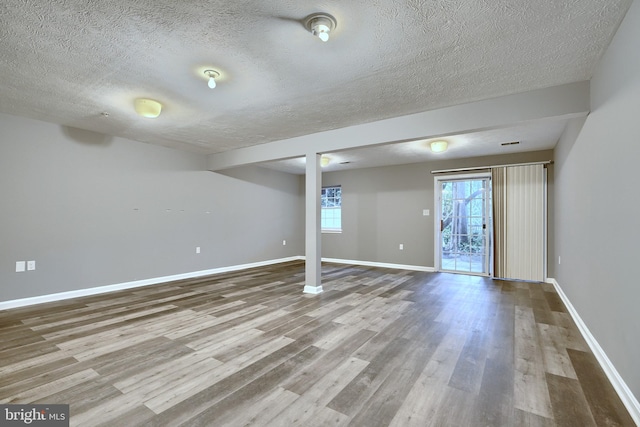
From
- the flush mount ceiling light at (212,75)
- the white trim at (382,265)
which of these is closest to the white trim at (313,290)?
the white trim at (382,265)

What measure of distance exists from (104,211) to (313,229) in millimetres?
3251

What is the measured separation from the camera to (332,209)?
25.8ft

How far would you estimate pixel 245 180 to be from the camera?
6.68 meters

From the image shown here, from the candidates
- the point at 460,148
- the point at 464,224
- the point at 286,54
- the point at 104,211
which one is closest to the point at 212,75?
the point at 286,54

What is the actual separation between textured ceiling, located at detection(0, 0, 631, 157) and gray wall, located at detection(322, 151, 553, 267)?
10.5ft

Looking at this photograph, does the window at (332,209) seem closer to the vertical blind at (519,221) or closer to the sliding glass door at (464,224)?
the sliding glass door at (464,224)

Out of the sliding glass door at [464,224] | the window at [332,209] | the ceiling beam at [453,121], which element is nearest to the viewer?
the ceiling beam at [453,121]

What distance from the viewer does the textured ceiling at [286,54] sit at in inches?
69.5

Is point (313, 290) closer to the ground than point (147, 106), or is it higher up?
closer to the ground

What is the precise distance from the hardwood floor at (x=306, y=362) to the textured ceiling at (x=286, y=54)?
2408mm

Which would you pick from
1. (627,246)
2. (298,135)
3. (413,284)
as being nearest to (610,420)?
(627,246)

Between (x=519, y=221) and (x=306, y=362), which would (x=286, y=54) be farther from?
(x=519, y=221)

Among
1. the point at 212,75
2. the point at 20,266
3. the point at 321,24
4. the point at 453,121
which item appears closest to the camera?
the point at 321,24

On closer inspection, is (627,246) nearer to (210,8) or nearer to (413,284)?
(210,8)
